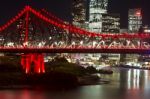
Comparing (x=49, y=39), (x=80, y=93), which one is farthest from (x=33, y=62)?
(x=80, y=93)

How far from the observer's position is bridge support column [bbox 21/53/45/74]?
6419 cm

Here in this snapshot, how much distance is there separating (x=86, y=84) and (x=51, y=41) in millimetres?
5625

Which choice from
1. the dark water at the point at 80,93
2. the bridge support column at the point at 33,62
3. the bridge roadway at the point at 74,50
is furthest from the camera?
the bridge support column at the point at 33,62

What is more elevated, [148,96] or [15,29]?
[15,29]

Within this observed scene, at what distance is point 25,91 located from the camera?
5238 centimetres

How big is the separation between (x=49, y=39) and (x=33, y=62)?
3458mm

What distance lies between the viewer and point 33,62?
64.8 meters

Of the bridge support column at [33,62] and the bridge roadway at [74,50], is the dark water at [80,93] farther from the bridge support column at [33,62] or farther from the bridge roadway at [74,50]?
the bridge support column at [33,62]

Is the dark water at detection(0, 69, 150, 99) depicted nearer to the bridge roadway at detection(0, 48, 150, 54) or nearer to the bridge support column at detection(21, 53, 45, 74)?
the bridge roadway at detection(0, 48, 150, 54)

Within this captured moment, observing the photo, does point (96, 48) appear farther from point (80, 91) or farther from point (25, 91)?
point (25, 91)

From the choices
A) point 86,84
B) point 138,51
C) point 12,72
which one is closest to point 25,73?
point 12,72

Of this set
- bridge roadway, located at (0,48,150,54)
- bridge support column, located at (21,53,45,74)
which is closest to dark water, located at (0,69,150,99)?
bridge roadway, located at (0,48,150,54)

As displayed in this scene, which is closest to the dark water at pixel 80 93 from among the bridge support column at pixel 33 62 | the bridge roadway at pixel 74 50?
the bridge roadway at pixel 74 50

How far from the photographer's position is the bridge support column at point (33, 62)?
64188mm
